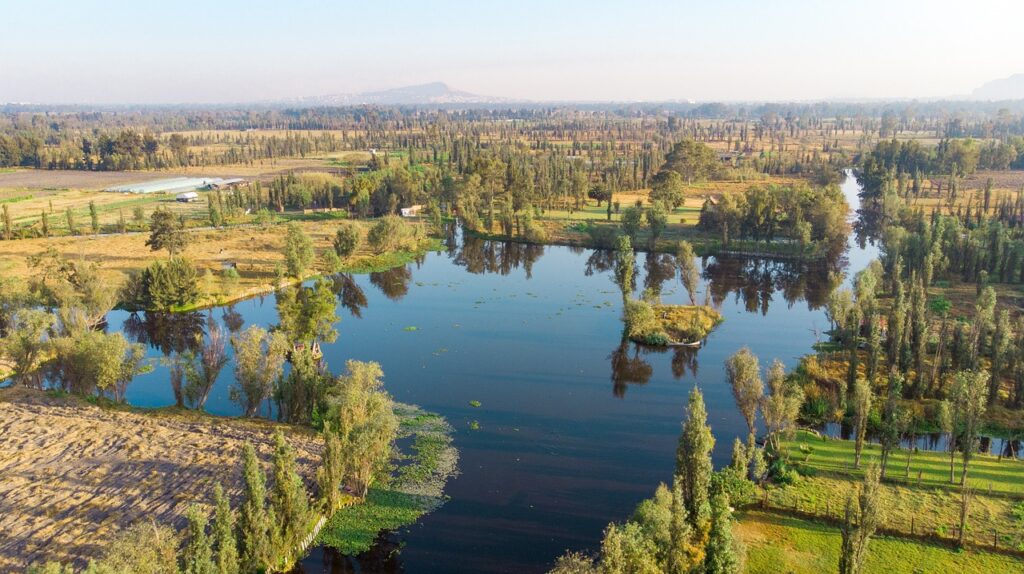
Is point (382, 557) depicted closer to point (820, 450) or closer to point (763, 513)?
point (763, 513)

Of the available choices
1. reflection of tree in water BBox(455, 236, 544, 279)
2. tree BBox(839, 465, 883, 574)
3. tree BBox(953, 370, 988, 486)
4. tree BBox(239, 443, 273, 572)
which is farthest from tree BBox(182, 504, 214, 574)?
reflection of tree in water BBox(455, 236, 544, 279)

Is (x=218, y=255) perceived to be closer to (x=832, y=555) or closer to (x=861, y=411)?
(x=861, y=411)

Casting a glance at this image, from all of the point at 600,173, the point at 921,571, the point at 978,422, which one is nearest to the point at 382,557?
the point at 921,571

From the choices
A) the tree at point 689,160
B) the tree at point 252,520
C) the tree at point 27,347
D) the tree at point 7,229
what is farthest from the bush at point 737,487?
the tree at point 689,160

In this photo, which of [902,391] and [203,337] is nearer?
[902,391]

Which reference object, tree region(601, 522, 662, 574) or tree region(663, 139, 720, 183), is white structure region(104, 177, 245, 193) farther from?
tree region(601, 522, 662, 574)
